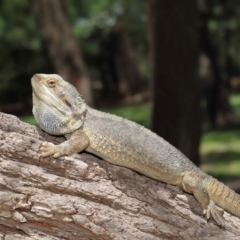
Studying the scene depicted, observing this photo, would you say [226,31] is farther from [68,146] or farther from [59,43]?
[68,146]

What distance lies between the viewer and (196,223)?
347cm

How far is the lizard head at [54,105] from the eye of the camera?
11.5 ft

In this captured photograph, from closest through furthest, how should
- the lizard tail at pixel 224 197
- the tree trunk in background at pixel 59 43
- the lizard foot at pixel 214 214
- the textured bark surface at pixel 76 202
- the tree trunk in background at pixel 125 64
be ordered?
1. the textured bark surface at pixel 76 202
2. the lizard foot at pixel 214 214
3. the lizard tail at pixel 224 197
4. the tree trunk in background at pixel 59 43
5. the tree trunk in background at pixel 125 64

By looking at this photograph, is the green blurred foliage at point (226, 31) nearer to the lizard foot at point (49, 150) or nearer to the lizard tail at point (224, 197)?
the lizard tail at point (224, 197)

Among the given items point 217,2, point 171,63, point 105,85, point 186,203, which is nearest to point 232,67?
point 105,85

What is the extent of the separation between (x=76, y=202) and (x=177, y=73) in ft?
14.0

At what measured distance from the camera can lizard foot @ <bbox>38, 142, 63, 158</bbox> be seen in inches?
127

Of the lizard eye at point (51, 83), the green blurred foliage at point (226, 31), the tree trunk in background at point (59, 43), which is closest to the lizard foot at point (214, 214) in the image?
the lizard eye at point (51, 83)

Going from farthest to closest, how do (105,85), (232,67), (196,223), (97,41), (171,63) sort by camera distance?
(232,67) < (105,85) < (97,41) < (171,63) < (196,223)

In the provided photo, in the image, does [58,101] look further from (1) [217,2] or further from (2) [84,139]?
(1) [217,2]

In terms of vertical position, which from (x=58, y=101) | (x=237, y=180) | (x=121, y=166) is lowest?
(x=237, y=180)

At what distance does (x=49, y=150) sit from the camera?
325 centimetres

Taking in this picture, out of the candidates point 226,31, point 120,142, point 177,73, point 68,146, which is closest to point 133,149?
point 120,142

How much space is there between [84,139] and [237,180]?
19.7 ft
